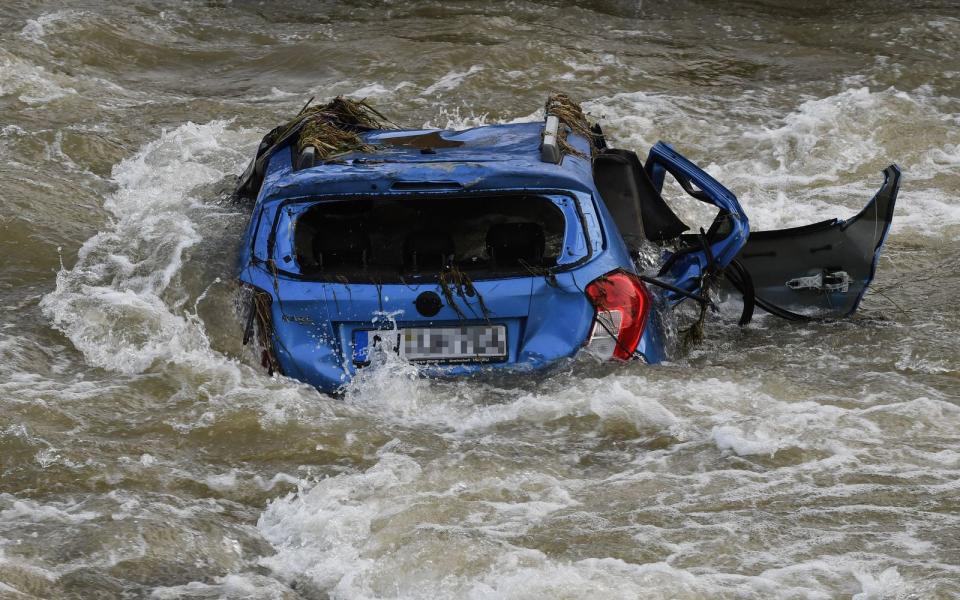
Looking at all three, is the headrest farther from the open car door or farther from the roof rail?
the open car door

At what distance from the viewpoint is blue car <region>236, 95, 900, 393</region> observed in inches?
254

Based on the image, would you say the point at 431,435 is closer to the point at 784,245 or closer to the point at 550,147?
the point at 550,147

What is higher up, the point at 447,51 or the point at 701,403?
the point at 447,51

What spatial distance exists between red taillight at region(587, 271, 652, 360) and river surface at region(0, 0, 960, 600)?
125mm

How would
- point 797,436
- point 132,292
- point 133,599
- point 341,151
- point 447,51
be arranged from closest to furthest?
1. point 133,599
2. point 797,436
3. point 341,151
4. point 132,292
5. point 447,51

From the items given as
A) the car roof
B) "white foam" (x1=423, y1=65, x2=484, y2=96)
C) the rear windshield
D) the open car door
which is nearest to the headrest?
the rear windshield

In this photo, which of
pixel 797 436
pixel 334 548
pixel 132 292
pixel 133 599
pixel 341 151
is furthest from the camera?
pixel 132 292

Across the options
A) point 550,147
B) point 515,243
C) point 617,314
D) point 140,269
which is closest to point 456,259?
point 515,243

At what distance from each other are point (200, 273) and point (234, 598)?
11.5 ft

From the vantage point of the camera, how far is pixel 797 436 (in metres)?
6.45

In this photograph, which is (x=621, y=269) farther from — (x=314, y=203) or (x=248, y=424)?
(x=248, y=424)

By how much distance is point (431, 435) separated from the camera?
655cm

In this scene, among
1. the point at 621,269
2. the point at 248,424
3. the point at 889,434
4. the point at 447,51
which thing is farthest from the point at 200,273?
the point at 447,51

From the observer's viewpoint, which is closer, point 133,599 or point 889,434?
point 133,599
